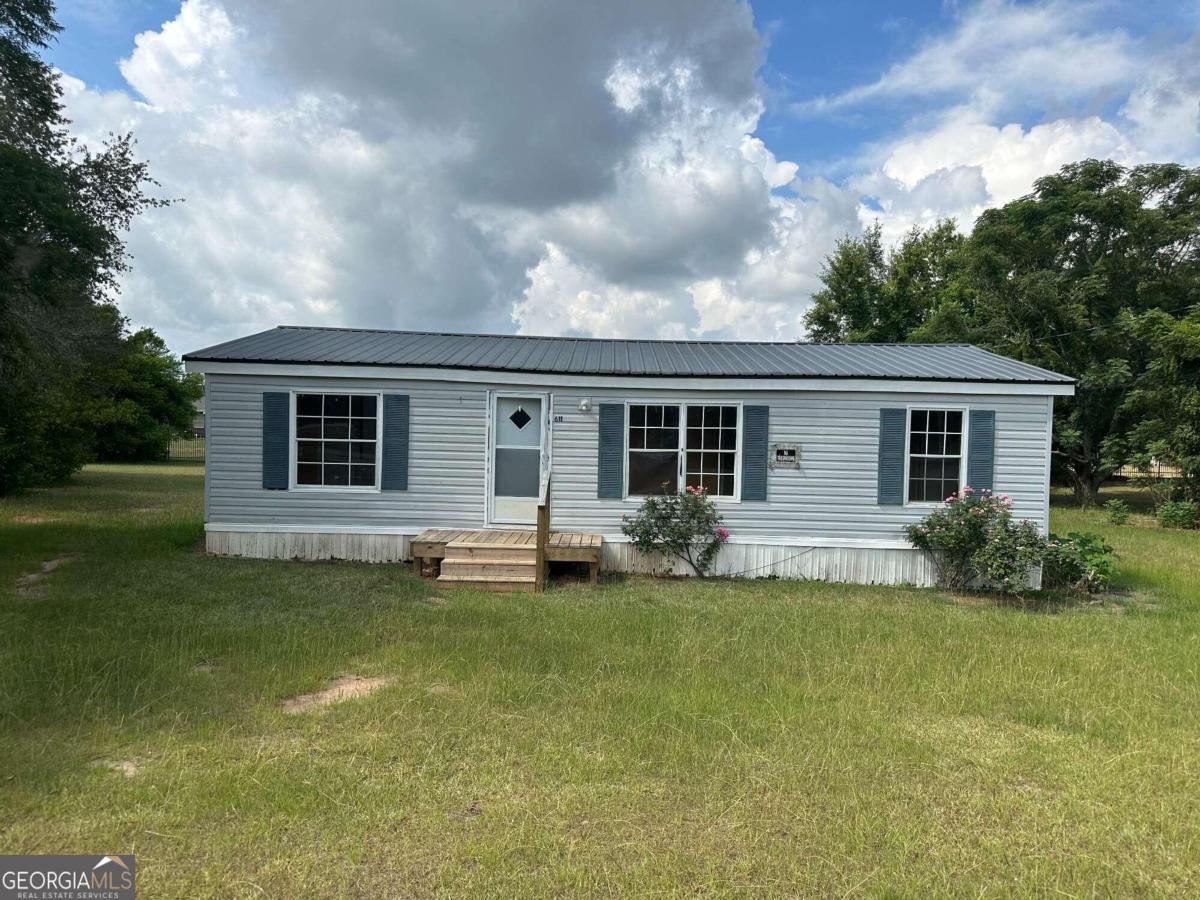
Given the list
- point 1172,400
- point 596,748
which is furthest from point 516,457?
point 1172,400

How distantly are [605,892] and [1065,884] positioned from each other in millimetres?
1961

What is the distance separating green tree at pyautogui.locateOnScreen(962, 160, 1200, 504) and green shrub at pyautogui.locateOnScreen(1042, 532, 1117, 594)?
39.4 ft

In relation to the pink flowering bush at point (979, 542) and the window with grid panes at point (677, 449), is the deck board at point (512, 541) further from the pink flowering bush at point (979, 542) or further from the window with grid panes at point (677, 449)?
the pink flowering bush at point (979, 542)

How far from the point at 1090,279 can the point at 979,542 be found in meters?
15.4

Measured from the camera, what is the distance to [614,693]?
4711 mm

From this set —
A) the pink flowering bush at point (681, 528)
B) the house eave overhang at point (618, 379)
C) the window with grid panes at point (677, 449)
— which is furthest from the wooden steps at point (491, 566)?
the house eave overhang at point (618, 379)

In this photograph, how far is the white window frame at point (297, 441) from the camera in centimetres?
946

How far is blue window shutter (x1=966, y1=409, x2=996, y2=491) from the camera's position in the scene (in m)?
9.17

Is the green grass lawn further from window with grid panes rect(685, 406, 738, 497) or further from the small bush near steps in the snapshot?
window with grid panes rect(685, 406, 738, 497)

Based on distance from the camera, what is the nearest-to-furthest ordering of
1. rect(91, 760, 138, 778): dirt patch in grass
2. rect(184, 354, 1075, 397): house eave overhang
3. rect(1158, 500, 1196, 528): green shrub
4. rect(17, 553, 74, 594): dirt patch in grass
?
1. rect(91, 760, 138, 778): dirt patch in grass
2. rect(17, 553, 74, 594): dirt patch in grass
3. rect(184, 354, 1075, 397): house eave overhang
4. rect(1158, 500, 1196, 528): green shrub

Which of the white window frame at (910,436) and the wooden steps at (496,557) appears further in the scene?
the white window frame at (910,436)

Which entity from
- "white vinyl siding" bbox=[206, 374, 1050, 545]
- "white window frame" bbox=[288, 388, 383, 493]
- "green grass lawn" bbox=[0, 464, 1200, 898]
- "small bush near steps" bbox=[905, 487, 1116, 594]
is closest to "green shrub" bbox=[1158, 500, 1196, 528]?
"small bush near steps" bbox=[905, 487, 1116, 594]

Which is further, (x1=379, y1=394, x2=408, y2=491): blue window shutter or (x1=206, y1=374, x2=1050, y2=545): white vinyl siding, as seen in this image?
(x1=379, y1=394, x2=408, y2=491): blue window shutter

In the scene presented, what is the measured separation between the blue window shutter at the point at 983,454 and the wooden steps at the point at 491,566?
6109 millimetres
